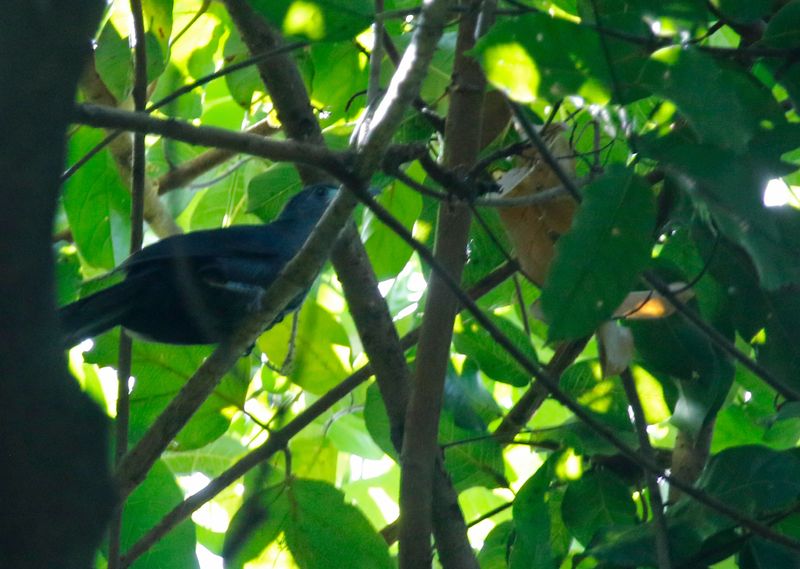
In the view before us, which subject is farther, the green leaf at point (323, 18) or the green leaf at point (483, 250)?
the green leaf at point (483, 250)

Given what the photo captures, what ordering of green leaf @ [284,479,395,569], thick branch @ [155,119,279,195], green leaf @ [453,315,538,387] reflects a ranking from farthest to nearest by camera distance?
thick branch @ [155,119,279,195]
green leaf @ [453,315,538,387]
green leaf @ [284,479,395,569]

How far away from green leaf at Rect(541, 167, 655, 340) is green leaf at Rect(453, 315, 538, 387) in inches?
38.8

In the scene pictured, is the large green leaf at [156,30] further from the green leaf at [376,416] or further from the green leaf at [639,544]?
the green leaf at [639,544]

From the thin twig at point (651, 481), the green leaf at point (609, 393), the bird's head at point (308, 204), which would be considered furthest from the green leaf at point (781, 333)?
the bird's head at point (308, 204)

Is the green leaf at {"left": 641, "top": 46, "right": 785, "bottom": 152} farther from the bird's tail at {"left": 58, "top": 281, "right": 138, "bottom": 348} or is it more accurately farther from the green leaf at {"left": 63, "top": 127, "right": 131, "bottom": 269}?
the green leaf at {"left": 63, "top": 127, "right": 131, "bottom": 269}

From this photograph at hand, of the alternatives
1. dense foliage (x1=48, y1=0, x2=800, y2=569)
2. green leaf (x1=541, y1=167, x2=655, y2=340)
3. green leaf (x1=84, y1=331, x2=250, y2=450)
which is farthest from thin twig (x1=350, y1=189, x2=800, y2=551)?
green leaf (x1=84, y1=331, x2=250, y2=450)

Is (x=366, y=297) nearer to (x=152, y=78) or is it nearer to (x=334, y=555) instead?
(x=334, y=555)

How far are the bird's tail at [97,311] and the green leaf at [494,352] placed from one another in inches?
36.9

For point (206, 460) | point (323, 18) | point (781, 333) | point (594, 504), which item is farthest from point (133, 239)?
point (781, 333)

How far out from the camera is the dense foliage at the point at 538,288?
149 cm

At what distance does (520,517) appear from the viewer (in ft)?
7.77

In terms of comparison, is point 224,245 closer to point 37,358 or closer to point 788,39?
point 788,39

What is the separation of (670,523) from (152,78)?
1.79 metres

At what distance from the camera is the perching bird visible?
2.75m
